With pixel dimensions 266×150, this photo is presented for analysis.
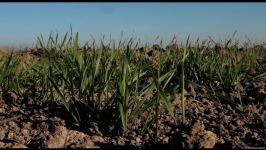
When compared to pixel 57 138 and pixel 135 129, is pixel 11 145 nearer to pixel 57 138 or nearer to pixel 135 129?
pixel 57 138

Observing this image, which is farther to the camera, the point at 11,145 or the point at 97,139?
the point at 97,139

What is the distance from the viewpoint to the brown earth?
2.38m

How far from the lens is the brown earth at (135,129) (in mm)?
2379

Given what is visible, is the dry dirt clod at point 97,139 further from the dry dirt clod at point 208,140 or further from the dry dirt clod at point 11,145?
the dry dirt clod at point 208,140

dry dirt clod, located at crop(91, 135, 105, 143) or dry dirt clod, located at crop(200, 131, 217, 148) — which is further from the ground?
dry dirt clod, located at crop(200, 131, 217, 148)

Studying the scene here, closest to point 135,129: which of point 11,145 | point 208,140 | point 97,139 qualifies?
point 97,139

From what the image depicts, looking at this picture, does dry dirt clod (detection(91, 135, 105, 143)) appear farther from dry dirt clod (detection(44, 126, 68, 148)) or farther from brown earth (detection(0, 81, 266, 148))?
dry dirt clod (detection(44, 126, 68, 148))

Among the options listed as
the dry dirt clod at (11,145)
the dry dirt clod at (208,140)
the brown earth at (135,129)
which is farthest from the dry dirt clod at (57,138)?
the dry dirt clod at (208,140)

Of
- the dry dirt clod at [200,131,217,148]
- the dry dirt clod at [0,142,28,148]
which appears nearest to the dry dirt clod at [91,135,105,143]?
the dry dirt clod at [0,142,28,148]

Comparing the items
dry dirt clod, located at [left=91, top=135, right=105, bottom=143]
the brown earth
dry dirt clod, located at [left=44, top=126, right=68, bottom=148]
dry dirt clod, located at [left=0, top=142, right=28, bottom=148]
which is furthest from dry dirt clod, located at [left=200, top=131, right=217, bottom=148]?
dry dirt clod, located at [left=0, top=142, right=28, bottom=148]

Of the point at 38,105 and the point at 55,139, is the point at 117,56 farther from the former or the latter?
the point at 55,139

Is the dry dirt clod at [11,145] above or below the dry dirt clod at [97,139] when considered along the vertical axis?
above

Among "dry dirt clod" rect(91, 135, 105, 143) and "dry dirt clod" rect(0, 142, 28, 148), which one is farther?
"dry dirt clod" rect(91, 135, 105, 143)

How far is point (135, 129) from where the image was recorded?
2566 millimetres
